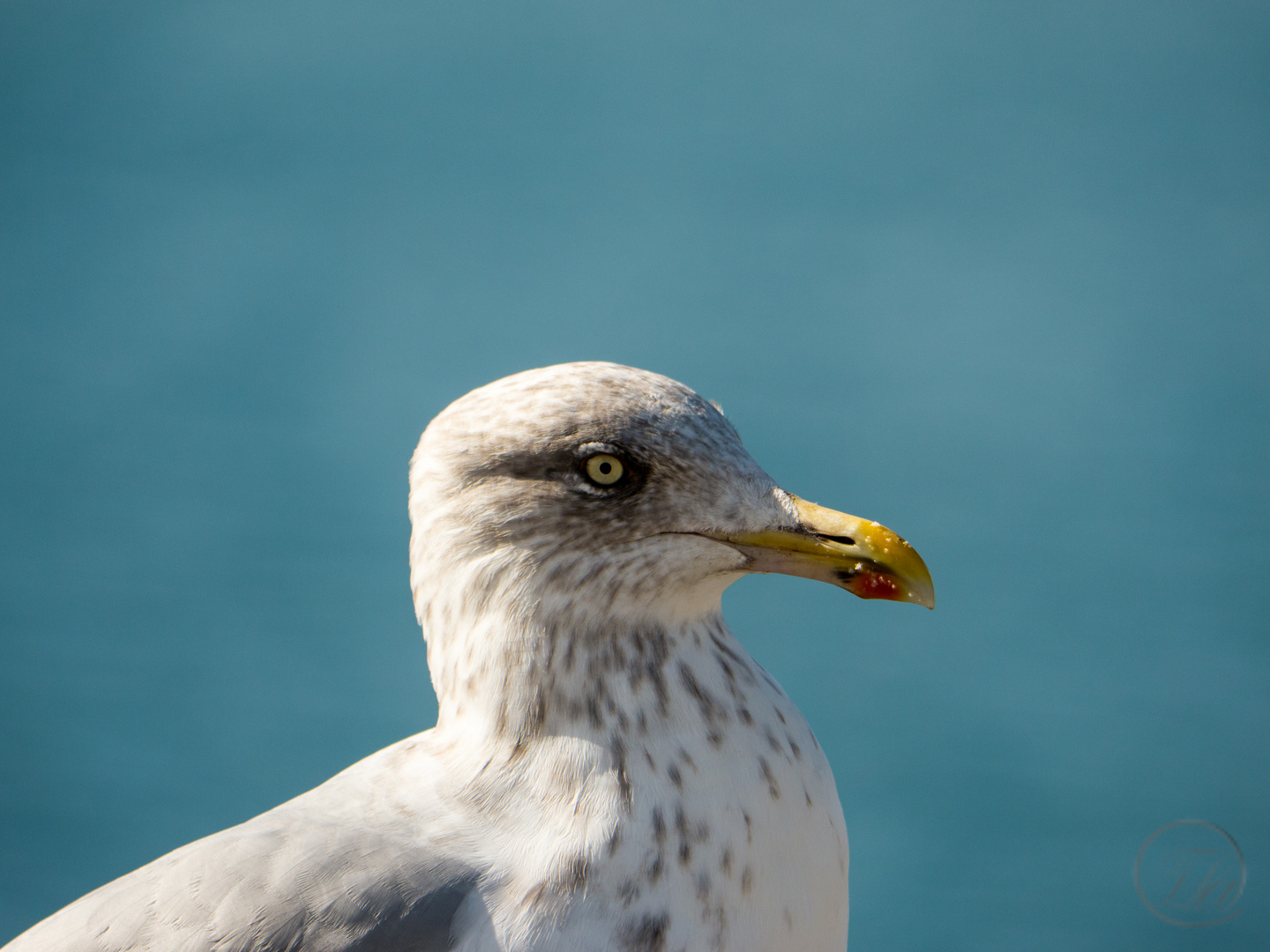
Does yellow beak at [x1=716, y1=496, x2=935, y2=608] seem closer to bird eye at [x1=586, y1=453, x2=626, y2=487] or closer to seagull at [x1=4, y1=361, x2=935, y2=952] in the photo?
seagull at [x1=4, y1=361, x2=935, y2=952]

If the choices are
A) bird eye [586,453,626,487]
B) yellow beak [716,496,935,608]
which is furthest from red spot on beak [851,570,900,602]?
bird eye [586,453,626,487]

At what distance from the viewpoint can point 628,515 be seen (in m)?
1.12

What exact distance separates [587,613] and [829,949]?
0.43m

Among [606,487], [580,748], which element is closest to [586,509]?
[606,487]

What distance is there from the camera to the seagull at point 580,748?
1.09 metres

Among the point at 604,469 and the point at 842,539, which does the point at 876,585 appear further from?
the point at 604,469

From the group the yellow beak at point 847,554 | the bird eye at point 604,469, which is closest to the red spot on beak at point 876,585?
the yellow beak at point 847,554

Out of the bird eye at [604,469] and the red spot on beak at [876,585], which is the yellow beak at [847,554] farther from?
the bird eye at [604,469]

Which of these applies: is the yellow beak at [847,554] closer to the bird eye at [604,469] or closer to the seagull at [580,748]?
the seagull at [580,748]

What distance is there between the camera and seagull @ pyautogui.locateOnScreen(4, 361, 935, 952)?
109 centimetres

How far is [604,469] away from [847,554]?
0.23 metres

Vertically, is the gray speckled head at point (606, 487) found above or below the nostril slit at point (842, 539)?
above

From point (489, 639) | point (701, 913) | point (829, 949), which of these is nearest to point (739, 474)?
point (489, 639)

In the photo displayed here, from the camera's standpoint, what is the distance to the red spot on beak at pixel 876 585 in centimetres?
111
